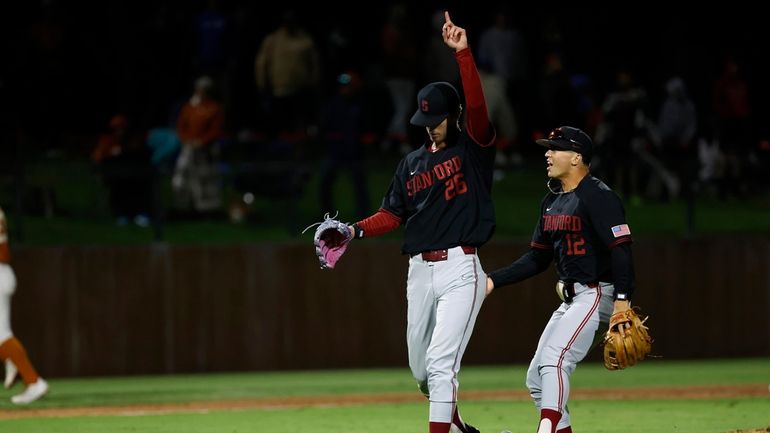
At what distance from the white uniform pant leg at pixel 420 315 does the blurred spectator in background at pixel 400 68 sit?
11.8m

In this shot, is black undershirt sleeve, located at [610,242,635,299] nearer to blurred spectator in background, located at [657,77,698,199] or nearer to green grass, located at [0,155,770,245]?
green grass, located at [0,155,770,245]

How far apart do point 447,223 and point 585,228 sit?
80 centimetres

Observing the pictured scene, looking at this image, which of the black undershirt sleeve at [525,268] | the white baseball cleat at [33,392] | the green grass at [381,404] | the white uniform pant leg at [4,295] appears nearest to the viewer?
the black undershirt sleeve at [525,268]

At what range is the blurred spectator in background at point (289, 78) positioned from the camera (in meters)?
18.9

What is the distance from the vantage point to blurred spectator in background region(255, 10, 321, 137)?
18891mm

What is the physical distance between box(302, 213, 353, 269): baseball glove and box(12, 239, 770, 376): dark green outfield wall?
304 inches

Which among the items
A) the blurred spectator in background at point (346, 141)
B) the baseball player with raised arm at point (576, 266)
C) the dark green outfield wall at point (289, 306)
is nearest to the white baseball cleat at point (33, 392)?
the dark green outfield wall at point (289, 306)

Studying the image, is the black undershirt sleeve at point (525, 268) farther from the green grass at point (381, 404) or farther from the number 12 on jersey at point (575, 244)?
the green grass at point (381, 404)

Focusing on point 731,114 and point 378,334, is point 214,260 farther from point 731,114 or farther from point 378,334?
point 731,114

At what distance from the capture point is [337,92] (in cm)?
1995

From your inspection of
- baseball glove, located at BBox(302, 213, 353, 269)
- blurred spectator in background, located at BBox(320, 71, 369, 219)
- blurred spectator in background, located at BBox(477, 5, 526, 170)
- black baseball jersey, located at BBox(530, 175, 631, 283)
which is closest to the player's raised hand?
black baseball jersey, located at BBox(530, 175, 631, 283)

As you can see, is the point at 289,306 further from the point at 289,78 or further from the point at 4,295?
the point at 4,295

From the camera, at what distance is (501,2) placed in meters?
22.0

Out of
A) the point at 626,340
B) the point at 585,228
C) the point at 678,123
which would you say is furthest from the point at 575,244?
the point at 678,123
